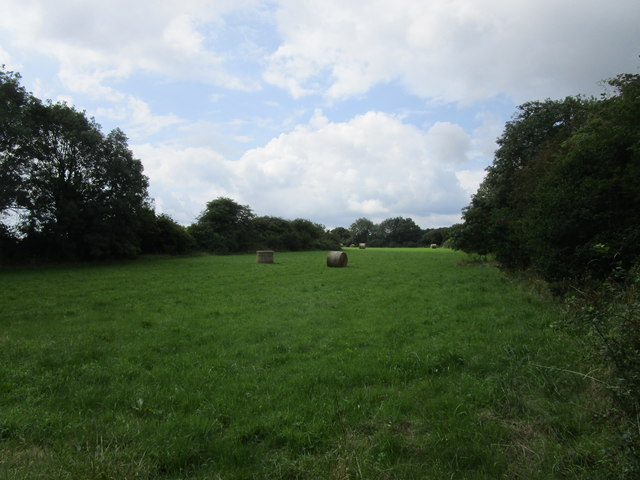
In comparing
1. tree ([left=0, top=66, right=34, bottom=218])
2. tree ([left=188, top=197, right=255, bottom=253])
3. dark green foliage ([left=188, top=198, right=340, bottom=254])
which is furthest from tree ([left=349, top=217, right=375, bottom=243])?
tree ([left=0, top=66, right=34, bottom=218])

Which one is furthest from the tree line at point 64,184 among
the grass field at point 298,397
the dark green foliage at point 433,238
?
the dark green foliage at point 433,238

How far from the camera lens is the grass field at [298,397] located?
11.2 ft

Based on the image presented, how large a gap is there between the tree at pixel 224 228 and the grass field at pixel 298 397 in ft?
123

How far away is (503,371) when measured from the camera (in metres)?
5.58

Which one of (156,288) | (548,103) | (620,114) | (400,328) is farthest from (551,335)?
(548,103)

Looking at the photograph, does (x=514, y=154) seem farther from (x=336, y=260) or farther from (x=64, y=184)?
(x=64, y=184)

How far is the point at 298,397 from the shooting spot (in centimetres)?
491

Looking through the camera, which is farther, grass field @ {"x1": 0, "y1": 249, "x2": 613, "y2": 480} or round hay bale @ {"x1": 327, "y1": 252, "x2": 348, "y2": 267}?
round hay bale @ {"x1": 327, "y1": 252, "x2": 348, "y2": 267}

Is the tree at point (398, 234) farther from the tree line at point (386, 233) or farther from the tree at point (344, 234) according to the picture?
the tree at point (344, 234)

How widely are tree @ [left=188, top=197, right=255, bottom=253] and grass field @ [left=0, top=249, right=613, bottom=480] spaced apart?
37.6 meters

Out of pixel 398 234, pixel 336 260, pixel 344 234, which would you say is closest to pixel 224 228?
pixel 336 260

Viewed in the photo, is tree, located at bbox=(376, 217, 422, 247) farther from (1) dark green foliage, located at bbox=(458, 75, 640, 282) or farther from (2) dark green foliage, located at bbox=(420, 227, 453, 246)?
(1) dark green foliage, located at bbox=(458, 75, 640, 282)

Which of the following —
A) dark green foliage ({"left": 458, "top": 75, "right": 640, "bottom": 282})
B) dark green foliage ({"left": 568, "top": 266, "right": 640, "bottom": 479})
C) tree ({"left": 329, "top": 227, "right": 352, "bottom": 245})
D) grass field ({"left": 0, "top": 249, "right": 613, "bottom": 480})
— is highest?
tree ({"left": 329, "top": 227, "right": 352, "bottom": 245})

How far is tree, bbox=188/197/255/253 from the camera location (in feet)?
154
